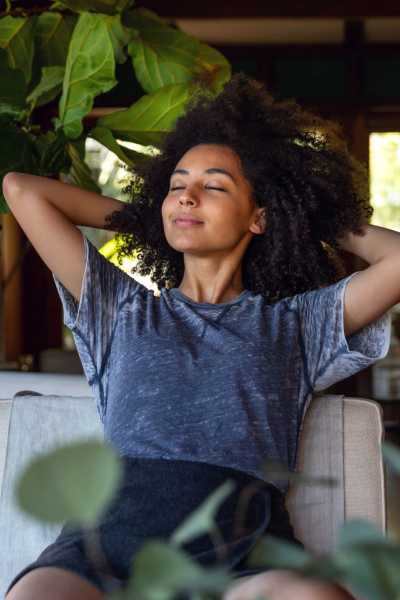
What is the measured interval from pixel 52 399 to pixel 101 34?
1.12 m

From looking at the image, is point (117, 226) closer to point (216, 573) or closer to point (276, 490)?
point (276, 490)

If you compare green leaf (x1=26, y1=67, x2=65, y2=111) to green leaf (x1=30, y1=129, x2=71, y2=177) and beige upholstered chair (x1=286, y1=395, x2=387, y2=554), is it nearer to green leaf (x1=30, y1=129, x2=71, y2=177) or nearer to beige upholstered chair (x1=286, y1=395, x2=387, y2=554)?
green leaf (x1=30, y1=129, x2=71, y2=177)

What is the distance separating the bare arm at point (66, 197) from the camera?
2.14 m

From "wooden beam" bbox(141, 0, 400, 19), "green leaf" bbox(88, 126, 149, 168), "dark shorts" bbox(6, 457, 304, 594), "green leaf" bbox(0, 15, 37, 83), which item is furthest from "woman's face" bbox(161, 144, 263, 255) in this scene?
"wooden beam" bbox(141, 0, 400, 19)

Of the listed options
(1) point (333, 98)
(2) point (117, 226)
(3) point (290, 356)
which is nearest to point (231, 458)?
(3) point (290, 356)

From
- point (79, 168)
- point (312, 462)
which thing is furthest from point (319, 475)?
point (79, 168)

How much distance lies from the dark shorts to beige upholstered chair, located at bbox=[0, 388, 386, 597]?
155mm

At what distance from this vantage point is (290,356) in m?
1.96

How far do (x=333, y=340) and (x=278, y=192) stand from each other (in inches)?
14.5

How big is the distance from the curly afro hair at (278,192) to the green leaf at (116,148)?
0.49 m

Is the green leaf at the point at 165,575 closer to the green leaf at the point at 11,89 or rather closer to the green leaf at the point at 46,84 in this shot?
the green leaf at the point at 11,89

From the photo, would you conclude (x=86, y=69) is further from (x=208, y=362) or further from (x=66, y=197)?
(x=208, y=362)

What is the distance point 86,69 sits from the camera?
9.34 feet

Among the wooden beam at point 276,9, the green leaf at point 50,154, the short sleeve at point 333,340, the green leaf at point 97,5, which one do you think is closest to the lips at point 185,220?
the short sleeve at point 333,340
